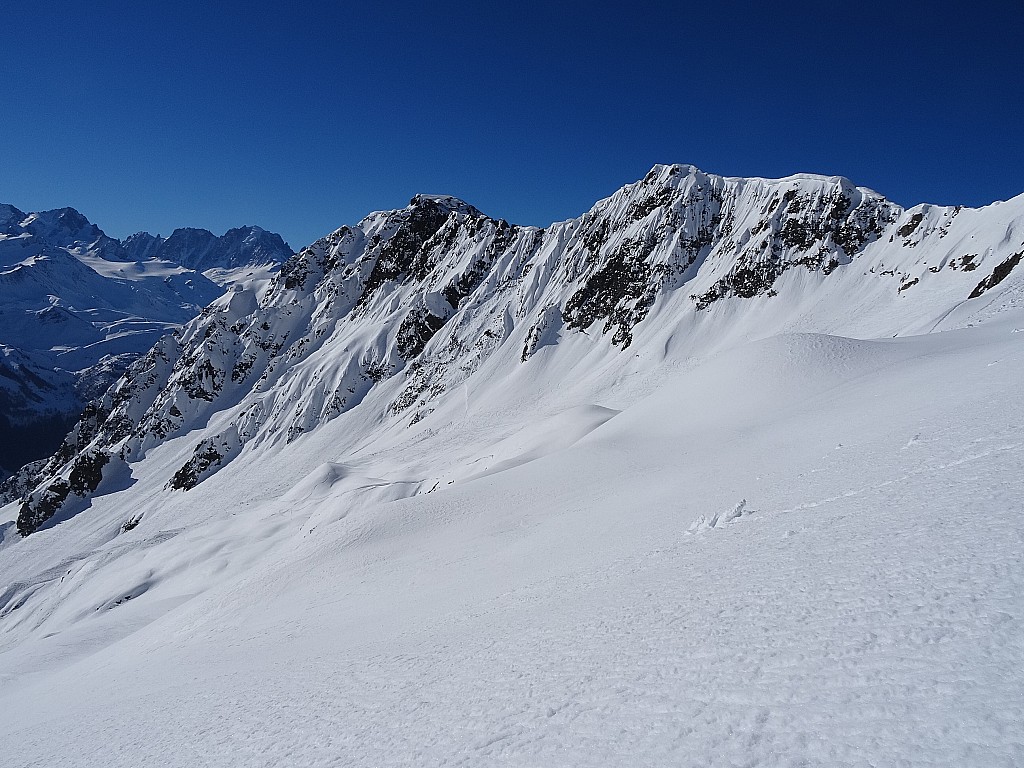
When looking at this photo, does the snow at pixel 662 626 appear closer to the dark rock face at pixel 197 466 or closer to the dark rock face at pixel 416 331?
the dark rock face at pixel 197 466

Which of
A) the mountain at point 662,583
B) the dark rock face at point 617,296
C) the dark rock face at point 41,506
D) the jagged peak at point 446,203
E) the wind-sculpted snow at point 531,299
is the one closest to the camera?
the mountain at point 662,583

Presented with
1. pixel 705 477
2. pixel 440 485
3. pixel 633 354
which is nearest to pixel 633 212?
pixel 633 354

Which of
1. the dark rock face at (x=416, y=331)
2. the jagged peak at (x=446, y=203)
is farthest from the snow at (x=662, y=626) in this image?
the jagged peak at (x=446, y=203)

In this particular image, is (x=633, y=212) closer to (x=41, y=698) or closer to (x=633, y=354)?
(x=633, y=354)

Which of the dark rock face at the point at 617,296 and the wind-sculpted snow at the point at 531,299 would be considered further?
the dark rock face at the point at 617,296

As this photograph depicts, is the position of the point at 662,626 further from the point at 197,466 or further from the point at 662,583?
the point at 197,466

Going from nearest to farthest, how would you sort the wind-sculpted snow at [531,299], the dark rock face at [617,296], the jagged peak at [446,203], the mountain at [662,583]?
the mountain at [662,583] < the wind-sculpted snow at [531,299] < the dark rock face at [617,296] < the jagged peak at [446,203]

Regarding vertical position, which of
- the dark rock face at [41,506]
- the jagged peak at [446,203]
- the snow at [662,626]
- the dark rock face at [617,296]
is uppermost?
the jagged peak at [446,203]

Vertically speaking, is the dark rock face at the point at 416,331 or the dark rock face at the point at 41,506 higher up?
the dark rock face at the point at 416,331

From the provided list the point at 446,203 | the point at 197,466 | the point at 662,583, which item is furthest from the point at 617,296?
the point at 197,466
